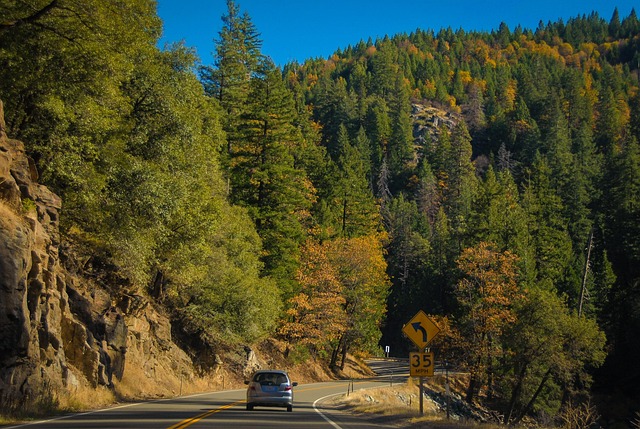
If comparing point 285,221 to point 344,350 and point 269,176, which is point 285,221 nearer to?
point 269,176

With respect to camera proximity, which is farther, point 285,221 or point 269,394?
point 285,221

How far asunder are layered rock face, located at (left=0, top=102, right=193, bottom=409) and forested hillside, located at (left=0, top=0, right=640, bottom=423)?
4.83ft

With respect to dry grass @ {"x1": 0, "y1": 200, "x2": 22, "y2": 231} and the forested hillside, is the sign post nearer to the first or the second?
the forested hillside

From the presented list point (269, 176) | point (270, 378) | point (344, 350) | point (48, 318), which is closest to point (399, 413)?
point (270, 378)

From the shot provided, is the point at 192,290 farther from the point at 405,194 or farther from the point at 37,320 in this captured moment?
the point at 405,194

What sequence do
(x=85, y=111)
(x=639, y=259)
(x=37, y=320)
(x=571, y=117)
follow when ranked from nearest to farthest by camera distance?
(x=37, y=320)
(x=85, y=111)
(x=639, y=259)
(x=571, y=117)

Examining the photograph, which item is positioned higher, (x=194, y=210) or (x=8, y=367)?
(x=194, y=210)

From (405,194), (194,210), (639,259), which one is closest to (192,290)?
(194,210)

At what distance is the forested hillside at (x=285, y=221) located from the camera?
70.2ft

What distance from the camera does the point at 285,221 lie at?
2028 inches

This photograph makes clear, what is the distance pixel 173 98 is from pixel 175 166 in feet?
9.33

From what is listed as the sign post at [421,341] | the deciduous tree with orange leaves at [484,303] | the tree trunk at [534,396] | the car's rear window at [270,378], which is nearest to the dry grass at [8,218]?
the car's rear window at [270,378]

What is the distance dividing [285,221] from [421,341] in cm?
3327

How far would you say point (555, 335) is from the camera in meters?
42.3
